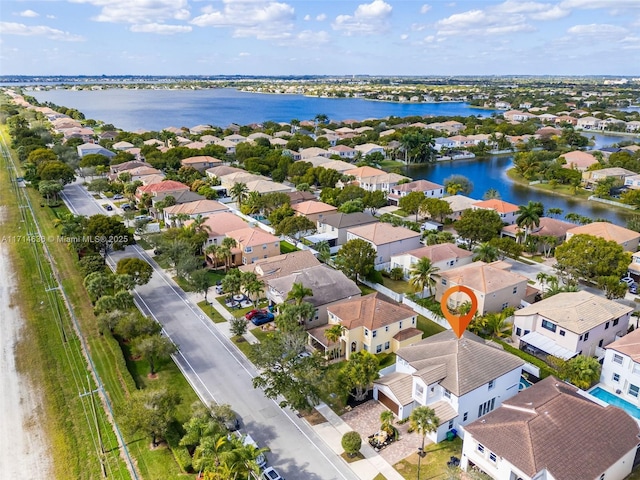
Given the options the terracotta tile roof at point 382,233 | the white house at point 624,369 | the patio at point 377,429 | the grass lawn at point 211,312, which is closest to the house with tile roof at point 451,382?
the patio at point 377,429

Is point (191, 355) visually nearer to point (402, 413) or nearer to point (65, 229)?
point (402, 413)

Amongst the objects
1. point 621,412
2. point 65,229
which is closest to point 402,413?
point 621,412

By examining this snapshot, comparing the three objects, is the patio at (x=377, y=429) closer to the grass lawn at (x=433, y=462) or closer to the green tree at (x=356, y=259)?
the grass lawn at (x=433, y=462)

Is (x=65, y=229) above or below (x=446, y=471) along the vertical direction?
above

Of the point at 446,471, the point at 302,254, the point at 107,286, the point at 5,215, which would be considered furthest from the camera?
the point at 5,215

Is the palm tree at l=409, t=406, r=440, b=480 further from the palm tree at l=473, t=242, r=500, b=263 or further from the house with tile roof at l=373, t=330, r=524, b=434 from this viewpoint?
the palm tree at l=473, t=242, r=500, b=263

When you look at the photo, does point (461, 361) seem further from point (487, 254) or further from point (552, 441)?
point (487, 254)

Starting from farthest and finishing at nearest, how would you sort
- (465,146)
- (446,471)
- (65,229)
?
(465,146)
(65,229)
(446,471)
